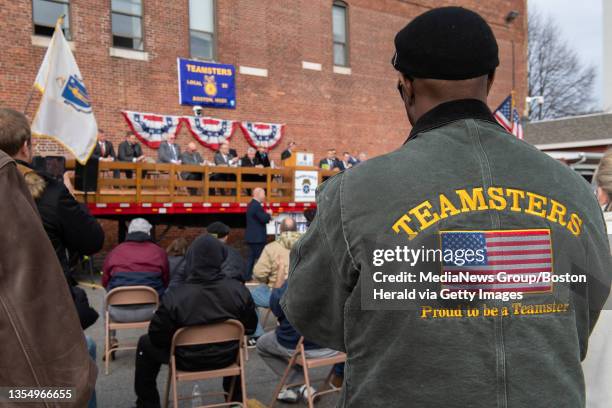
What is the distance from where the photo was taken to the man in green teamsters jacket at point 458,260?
3.87 feet

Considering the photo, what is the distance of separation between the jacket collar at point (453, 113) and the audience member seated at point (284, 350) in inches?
112

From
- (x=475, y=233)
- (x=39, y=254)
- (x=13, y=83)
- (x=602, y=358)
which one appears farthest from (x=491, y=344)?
(x=13, y=83)

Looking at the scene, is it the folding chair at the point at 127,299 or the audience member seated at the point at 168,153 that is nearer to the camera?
the folding chair at the point at 127,299

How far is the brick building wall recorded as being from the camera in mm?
13422

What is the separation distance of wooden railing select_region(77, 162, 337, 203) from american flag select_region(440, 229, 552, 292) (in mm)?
9771

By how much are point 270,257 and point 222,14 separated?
12103 millimetres

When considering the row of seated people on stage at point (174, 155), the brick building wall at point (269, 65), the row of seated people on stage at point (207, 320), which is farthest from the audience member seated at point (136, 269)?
the brick building wall at point (269, 65)

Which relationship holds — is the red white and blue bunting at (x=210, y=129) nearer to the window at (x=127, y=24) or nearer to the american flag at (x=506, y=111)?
the window at (x=127, y=24)

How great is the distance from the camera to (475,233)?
1200 mm

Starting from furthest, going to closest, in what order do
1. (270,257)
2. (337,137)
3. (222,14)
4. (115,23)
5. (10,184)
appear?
(337,137) < (222,14) < (115,23) < (270,257) < (10,184)

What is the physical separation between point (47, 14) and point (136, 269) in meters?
10.6

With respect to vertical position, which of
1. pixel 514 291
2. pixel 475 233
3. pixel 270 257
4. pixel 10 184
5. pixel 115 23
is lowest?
pixel 270 257

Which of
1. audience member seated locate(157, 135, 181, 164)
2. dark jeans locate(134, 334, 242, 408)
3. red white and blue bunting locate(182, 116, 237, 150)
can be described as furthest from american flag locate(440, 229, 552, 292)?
red white and blue bunting locate(182, 116, 237, 150)

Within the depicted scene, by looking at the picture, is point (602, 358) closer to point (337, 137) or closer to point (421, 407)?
point (421, 407)
